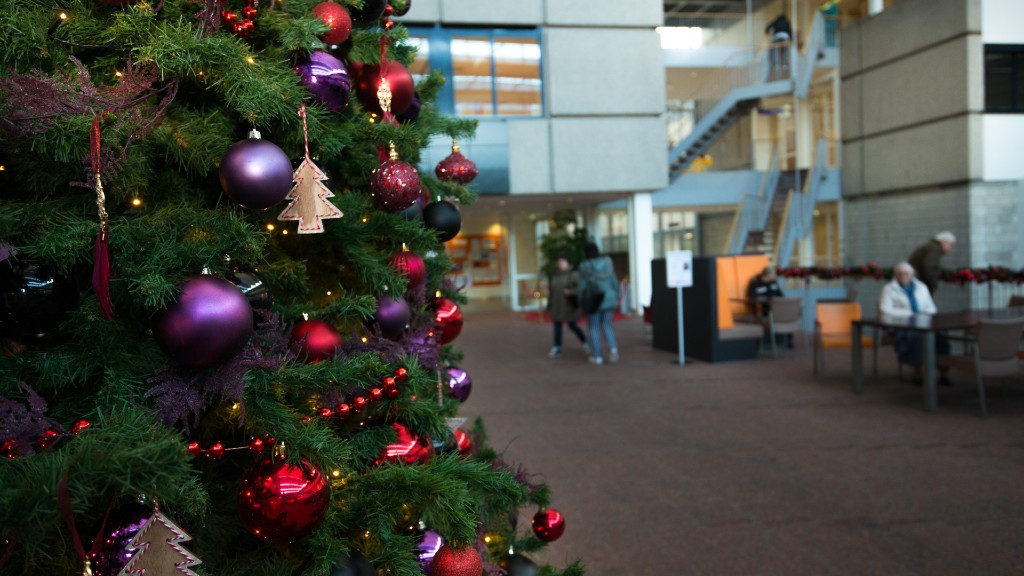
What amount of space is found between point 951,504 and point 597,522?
2.01 meters

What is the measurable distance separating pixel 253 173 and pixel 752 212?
16.9 meters

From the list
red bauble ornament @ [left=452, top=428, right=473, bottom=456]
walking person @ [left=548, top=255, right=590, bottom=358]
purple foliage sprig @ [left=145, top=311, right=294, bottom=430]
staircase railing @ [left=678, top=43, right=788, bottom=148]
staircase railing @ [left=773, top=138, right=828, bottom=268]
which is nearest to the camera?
purple foliage sprig @ [left=145, top=311, right=294, bottom=430]

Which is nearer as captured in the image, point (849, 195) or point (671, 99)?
point (849, 195)

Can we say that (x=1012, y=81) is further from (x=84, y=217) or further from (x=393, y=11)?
(x=84, y=217)

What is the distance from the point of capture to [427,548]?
5.40ft

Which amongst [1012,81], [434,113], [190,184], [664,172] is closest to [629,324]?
[664,172]

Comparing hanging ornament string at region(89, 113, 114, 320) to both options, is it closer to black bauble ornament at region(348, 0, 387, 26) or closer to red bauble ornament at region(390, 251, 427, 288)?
red bauble ornament at region(390, 251, 427, 288)

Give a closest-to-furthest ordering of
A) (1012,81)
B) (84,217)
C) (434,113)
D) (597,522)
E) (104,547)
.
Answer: (104,547) < (84,217) < (434,113) < (597,522) < (1012,81)

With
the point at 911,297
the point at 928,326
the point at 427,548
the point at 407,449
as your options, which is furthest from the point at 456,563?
the point at 911,297

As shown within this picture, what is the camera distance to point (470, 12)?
15.5 meters

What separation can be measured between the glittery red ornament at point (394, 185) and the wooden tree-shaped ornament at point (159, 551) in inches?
34.3

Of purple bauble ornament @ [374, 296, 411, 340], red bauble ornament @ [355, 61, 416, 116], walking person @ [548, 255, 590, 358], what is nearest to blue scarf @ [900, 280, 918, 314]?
walking person @ [548, 255, 590, 358]

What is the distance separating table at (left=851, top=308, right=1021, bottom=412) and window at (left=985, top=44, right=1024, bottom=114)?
7.69m

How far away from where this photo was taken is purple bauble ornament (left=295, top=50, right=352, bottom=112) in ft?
5.24
